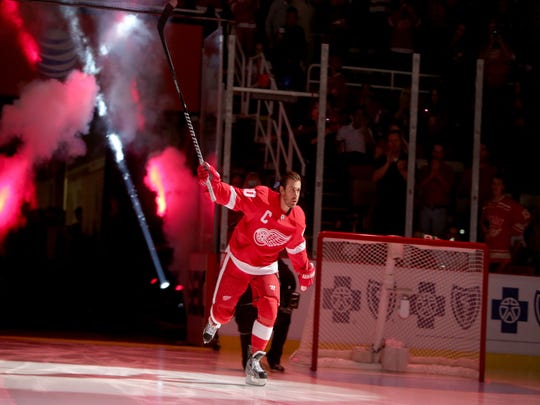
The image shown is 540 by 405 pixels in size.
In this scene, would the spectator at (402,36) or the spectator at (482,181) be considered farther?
the spectator at (402,36)

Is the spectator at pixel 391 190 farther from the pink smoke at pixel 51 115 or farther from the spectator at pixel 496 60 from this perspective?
the pink smoke at pixel 51 115

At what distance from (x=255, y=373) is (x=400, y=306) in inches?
108

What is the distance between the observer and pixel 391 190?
11031 mm

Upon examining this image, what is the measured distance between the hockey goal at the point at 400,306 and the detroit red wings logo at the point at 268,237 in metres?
1.92

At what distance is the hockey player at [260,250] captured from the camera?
761 cm

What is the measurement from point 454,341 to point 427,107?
3630mm

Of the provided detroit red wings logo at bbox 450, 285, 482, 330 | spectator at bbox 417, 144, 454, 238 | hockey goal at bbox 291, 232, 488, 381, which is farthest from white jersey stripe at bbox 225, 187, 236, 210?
spectator at bbox 417, 144, 454, 238

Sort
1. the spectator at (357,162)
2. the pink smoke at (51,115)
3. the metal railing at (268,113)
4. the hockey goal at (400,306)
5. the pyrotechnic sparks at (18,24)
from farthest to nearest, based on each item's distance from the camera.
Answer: the pink smoke at (51,115), the spectator at (357,162), the pyrotechnic sparks at (18,24), the metal railing at (268,113), the hockey goal at (400,306)

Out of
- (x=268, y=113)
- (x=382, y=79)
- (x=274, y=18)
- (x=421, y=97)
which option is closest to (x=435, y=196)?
(x=268, y=113)

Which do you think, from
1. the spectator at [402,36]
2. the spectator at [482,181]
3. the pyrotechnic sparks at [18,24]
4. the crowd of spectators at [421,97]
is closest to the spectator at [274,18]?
the crowd of spectators at [421,97]

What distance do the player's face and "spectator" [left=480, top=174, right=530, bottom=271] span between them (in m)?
4.44

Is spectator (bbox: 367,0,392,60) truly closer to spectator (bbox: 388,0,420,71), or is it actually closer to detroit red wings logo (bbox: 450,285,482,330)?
spectator (bbox: 388,0,420,71)

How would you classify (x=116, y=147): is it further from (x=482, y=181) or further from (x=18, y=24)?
(x=482, y=181)

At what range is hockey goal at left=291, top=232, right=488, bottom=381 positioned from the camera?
9.89 meters
